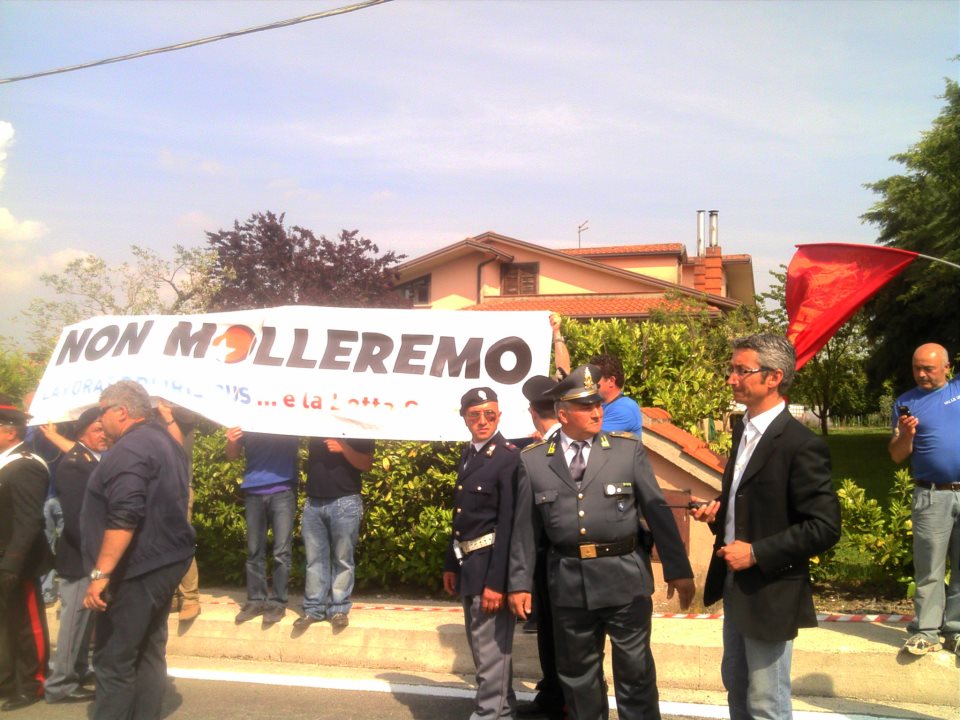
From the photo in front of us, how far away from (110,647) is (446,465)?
3326 millimetres

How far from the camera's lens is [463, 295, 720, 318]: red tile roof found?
119ft

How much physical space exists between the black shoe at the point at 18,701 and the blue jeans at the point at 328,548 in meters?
1.75

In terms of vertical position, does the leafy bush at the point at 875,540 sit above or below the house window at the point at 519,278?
below

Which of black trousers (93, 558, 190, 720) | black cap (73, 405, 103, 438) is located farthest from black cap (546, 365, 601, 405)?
black cap (73, 405, 103, 438)

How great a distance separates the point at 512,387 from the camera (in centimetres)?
673

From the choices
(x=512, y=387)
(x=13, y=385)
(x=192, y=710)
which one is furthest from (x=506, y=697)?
(x=13, y=385)

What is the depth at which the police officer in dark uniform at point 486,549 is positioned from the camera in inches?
187

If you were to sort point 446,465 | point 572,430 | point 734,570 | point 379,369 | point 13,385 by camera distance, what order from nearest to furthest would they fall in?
point 734,570
point 572,430
point 379,369
point 446,465
point 13,385

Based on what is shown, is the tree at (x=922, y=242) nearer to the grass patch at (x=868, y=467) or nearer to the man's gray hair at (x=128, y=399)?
the grass patch at (x=868, y=467)

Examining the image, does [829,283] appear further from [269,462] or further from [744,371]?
[269,462]

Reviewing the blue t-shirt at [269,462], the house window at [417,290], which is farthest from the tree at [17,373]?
the house window at [417,290]

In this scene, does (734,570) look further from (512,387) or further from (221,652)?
(221,652)

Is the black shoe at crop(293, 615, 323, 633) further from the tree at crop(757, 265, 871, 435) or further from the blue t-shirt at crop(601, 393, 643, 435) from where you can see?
the tree at crop(757, 265, 871, 435)

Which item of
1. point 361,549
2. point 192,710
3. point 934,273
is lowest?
point 192,710
